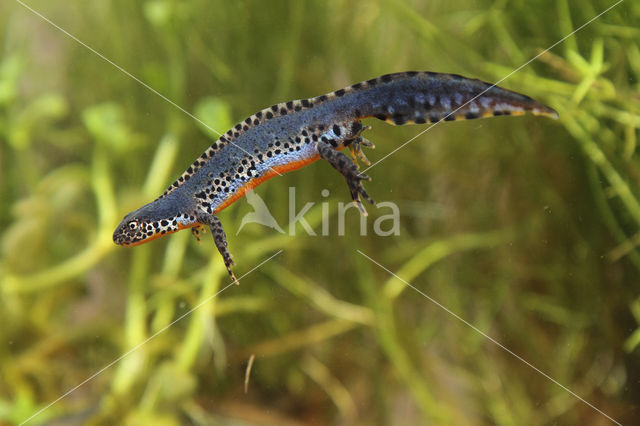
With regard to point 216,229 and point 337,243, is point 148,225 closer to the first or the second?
point 216,229

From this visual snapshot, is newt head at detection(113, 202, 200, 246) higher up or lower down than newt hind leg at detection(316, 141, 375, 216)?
higher up

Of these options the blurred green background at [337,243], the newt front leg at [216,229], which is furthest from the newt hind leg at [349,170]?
the blurred green background at [337,243]

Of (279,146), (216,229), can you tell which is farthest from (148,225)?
(279,146)

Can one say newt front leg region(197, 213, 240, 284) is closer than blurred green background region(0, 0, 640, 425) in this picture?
Yes

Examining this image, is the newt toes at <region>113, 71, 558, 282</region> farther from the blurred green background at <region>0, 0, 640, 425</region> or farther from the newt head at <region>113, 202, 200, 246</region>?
the blurred green background at <region>0, 0, 640, 425</region>

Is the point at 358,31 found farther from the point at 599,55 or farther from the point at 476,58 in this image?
the point at 599,55

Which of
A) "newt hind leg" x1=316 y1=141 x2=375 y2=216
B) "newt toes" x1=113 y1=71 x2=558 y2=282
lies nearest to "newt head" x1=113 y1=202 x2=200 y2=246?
"newt toes" x1=113 y1=71 x2=558 y2=282
